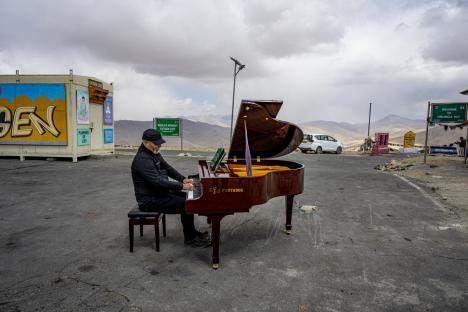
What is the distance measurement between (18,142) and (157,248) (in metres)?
14.9

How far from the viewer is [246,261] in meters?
4.64

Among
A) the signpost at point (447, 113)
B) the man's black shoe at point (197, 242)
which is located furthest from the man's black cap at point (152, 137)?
the signpost at point (447, 113)

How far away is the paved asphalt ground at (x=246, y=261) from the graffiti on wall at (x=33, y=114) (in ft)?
28.7

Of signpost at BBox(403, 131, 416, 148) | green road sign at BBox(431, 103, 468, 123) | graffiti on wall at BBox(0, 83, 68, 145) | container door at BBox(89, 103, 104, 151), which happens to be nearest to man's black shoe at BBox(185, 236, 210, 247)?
graffiti on wall at BBox(0, 83, 68, 145)

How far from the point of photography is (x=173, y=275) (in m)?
4.14

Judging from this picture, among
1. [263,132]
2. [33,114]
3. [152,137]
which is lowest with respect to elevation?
[152,137]

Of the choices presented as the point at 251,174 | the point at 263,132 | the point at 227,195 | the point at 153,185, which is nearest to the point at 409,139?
the point at 263,132

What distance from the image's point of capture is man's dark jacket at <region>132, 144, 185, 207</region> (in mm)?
4703

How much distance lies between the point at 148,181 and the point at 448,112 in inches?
756

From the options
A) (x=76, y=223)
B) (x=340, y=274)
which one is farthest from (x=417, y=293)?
(x=76, y=223)

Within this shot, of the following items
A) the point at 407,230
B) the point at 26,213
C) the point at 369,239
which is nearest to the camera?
the point at 369,239

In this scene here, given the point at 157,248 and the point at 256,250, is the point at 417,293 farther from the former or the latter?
the point at 157,248

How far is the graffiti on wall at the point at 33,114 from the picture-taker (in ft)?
51.6

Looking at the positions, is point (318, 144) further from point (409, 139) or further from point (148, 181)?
point (148, 181)
